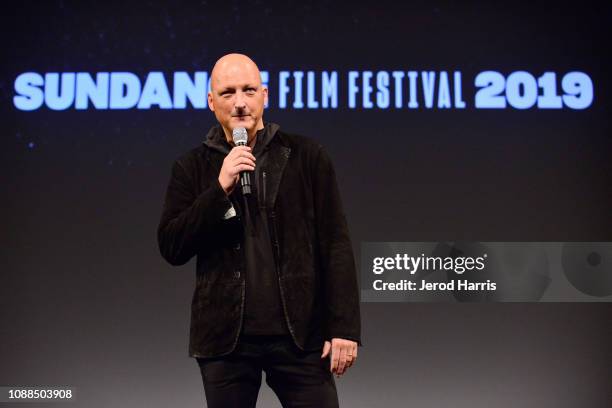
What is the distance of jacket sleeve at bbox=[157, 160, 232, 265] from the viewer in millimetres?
1537

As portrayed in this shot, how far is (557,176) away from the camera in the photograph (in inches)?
153

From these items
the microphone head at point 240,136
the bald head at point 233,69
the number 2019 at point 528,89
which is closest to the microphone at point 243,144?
the microphone head at point 240,136

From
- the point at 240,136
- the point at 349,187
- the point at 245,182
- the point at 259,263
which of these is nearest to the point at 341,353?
the point at 259,263

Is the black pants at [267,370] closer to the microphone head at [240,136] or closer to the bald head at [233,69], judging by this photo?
the microphone head at [240,136]

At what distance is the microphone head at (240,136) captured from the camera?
5.33 feet

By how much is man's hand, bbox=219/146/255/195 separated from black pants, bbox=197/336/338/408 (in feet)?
1.16

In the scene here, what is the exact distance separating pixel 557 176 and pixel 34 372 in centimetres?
313

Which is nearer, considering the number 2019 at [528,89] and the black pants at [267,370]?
the black pants at [267,370]

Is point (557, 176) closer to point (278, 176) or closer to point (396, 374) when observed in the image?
point (396, 374)

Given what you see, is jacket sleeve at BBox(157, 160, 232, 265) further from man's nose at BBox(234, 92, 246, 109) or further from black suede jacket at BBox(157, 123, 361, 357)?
man's nose at BBox(234, 92, 246, 109)

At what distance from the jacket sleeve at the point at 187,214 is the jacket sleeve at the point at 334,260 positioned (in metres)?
0.24

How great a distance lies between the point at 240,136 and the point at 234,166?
0.13m

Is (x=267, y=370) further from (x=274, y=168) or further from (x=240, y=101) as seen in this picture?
(x=240, y=101)

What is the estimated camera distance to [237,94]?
1662 mm
